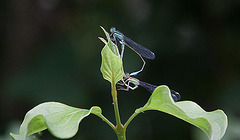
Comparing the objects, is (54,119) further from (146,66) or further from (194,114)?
(146,66)

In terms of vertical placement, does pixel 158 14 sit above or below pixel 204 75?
above

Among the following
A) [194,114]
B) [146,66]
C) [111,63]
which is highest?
[111,63]

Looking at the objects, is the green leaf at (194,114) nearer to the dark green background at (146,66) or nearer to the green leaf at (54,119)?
the green leaf at (54,119)

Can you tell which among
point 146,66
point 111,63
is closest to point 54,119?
point 111,63

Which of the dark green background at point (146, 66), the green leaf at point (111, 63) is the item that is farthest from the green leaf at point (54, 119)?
the dark green background at point (146, 66)

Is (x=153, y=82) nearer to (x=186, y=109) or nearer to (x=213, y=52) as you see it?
(x=213, y=52)

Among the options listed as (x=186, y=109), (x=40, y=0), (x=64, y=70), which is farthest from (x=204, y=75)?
(x=186, y=109)
